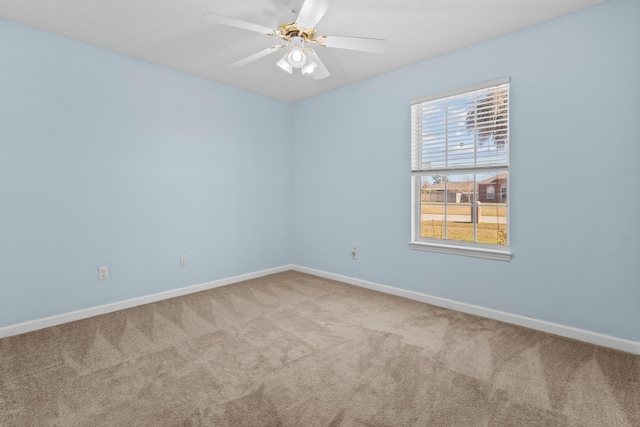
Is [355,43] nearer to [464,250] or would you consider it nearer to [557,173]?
[557,173]

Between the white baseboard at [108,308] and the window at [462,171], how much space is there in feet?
7.95

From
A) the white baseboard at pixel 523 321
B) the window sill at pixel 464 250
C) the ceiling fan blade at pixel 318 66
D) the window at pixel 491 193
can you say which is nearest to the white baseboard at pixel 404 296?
the white baseboard at pixel 523 321

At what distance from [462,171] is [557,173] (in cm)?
79

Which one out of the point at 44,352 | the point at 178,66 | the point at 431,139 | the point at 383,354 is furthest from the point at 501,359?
the point at 178,66

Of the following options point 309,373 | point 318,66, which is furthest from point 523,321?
point 318,66

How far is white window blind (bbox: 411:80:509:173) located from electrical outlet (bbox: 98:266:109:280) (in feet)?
11.0

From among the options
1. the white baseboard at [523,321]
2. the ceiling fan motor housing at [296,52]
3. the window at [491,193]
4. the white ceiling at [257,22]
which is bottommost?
the white baseboard at [523,321]

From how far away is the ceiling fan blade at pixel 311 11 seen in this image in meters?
1.76

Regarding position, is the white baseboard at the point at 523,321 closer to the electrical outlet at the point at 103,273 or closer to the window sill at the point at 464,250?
the window sill at the point at 464,250

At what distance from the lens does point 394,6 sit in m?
2.38

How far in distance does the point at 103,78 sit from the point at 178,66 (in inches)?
30.1

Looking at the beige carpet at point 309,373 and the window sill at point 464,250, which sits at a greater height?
the window sill at point 464,250

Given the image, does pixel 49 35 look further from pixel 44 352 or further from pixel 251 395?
pixel 251 395

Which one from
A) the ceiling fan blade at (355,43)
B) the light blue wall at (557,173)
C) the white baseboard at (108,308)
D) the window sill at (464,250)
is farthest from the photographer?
the window sill at (464,250)
